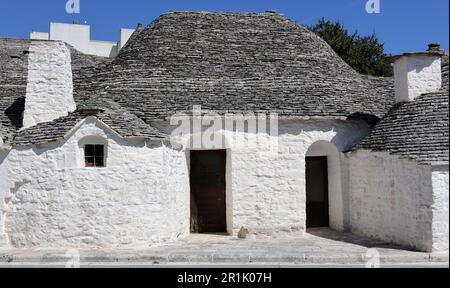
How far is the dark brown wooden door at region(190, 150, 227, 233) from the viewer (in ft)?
45.1

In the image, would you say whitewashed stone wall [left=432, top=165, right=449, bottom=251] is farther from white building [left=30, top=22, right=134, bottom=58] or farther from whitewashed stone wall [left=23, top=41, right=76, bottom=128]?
white building [left=30, top=22, right=134, bottom=58]

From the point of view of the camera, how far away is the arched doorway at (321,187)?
14070mm

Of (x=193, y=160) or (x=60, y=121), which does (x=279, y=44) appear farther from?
(x=60, y=121)

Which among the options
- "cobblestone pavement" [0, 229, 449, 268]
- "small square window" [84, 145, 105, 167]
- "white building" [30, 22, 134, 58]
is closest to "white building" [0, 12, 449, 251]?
"small square window" [84, 145, 105, 167]

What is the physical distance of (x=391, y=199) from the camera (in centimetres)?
1155

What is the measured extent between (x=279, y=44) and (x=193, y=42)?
10.1 feet

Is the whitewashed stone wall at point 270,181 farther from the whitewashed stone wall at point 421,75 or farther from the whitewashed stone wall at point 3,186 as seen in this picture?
the whitewashed stone wall at point 3,186

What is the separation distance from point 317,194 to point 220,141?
12.5 feet

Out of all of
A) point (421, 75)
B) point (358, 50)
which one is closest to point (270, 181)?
point (421, 75)

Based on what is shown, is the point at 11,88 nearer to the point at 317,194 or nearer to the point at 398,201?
the point at 317,194

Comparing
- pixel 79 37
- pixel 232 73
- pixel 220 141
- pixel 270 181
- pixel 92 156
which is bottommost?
pixel 270 181

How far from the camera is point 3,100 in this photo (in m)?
14.5

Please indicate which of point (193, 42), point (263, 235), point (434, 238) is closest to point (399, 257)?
point (434, 238)

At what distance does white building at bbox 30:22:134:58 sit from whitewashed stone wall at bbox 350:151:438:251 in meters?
19.8
